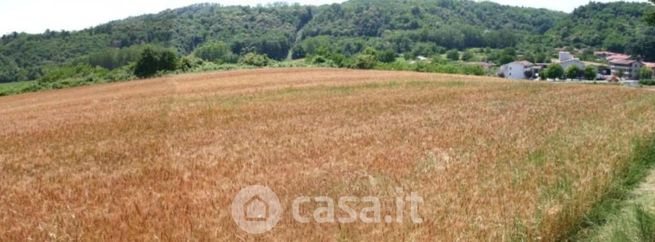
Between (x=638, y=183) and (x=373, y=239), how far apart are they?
5.27m

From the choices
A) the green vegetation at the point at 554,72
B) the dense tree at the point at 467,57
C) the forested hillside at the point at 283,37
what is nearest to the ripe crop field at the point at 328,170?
the forested hillside at the point at 283,37

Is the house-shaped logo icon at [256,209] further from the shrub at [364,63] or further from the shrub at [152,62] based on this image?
the shrub at [364,63]

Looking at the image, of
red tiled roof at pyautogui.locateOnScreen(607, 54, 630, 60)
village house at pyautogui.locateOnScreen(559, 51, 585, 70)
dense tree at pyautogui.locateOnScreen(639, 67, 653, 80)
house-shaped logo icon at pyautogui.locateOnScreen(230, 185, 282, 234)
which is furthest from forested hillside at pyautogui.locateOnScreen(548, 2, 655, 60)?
house-shaped logo icon at pyautogui.locateOnScreen(230, 185, 282, 234)

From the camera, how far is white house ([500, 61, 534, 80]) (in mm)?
129875

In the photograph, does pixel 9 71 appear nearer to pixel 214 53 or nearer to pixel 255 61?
pixel 214 53

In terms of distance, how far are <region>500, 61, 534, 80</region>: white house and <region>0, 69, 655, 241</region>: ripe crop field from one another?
12021 cm

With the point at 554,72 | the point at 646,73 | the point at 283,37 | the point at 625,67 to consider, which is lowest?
the point at 646,73

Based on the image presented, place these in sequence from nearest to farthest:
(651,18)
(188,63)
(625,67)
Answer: (651,18), (188,63), (625,67)

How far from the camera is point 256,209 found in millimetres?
6305

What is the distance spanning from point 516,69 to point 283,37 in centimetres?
7097

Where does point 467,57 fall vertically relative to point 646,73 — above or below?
above

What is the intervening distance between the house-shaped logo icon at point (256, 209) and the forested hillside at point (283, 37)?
94.2m

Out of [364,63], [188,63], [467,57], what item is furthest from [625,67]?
[188,63]

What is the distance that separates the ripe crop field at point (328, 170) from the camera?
18.6 ft
